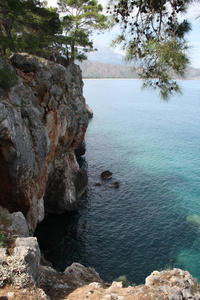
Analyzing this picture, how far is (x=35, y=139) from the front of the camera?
18.7 meters

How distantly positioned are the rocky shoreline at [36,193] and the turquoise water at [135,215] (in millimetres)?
4177

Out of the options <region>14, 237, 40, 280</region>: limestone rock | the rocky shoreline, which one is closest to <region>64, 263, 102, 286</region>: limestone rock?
the rocky shoreline

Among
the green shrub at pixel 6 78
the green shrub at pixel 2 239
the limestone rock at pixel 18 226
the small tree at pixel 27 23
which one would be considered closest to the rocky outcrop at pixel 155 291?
the green shrub at pixel 2 239

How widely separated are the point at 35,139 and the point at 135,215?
17.6m

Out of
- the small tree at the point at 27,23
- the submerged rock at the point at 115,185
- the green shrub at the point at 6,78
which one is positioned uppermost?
the small tree at the point at 27,23

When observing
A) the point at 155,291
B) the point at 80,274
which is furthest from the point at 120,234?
the point at 155,291

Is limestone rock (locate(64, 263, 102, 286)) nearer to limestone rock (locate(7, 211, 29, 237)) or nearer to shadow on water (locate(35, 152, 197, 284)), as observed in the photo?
limestone rock (locate(7, 211, 29, 237))

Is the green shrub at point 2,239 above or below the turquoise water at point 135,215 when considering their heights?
above

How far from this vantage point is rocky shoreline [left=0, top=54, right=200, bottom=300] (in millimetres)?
10391

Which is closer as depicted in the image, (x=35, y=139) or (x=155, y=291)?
(x=155, y=291)

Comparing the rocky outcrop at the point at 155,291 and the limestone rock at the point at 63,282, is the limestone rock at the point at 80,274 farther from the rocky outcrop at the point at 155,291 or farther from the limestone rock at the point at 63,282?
the rocky outcrop at the point at 155,291

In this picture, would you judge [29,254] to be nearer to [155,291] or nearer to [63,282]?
[63,282]

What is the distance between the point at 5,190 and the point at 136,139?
46.1 m

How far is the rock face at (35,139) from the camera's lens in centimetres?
1602
